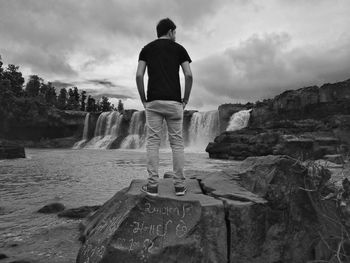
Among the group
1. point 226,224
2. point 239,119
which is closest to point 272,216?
point 226,224

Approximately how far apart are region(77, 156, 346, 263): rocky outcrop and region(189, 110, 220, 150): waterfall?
47.2 meters

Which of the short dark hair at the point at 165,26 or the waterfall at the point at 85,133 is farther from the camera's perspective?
the waterfall at the point at 85,133

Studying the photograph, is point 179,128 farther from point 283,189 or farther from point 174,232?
point 283,189

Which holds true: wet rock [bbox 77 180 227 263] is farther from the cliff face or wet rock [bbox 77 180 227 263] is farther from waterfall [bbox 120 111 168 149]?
waterfall [bbox 120 111 168 149]

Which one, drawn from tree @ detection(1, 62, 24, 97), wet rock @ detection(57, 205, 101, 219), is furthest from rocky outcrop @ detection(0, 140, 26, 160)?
tree @ detection(1, 62, 24, 97)

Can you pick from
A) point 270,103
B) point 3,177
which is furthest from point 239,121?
point 3,177

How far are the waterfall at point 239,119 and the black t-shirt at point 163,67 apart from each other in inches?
1891

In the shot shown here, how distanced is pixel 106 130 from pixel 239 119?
99.2 ft

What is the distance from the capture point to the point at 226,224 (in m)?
4.51

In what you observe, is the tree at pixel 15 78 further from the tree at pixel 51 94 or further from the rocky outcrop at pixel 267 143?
the rocky outcrop at pixel 267 143

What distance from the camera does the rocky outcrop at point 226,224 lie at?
13.3 ft

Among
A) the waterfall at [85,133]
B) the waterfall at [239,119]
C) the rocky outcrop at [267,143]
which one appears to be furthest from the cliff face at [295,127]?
the waterfall at [85,133]

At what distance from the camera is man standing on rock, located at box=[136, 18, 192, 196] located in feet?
15.0

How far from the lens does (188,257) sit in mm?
4023
